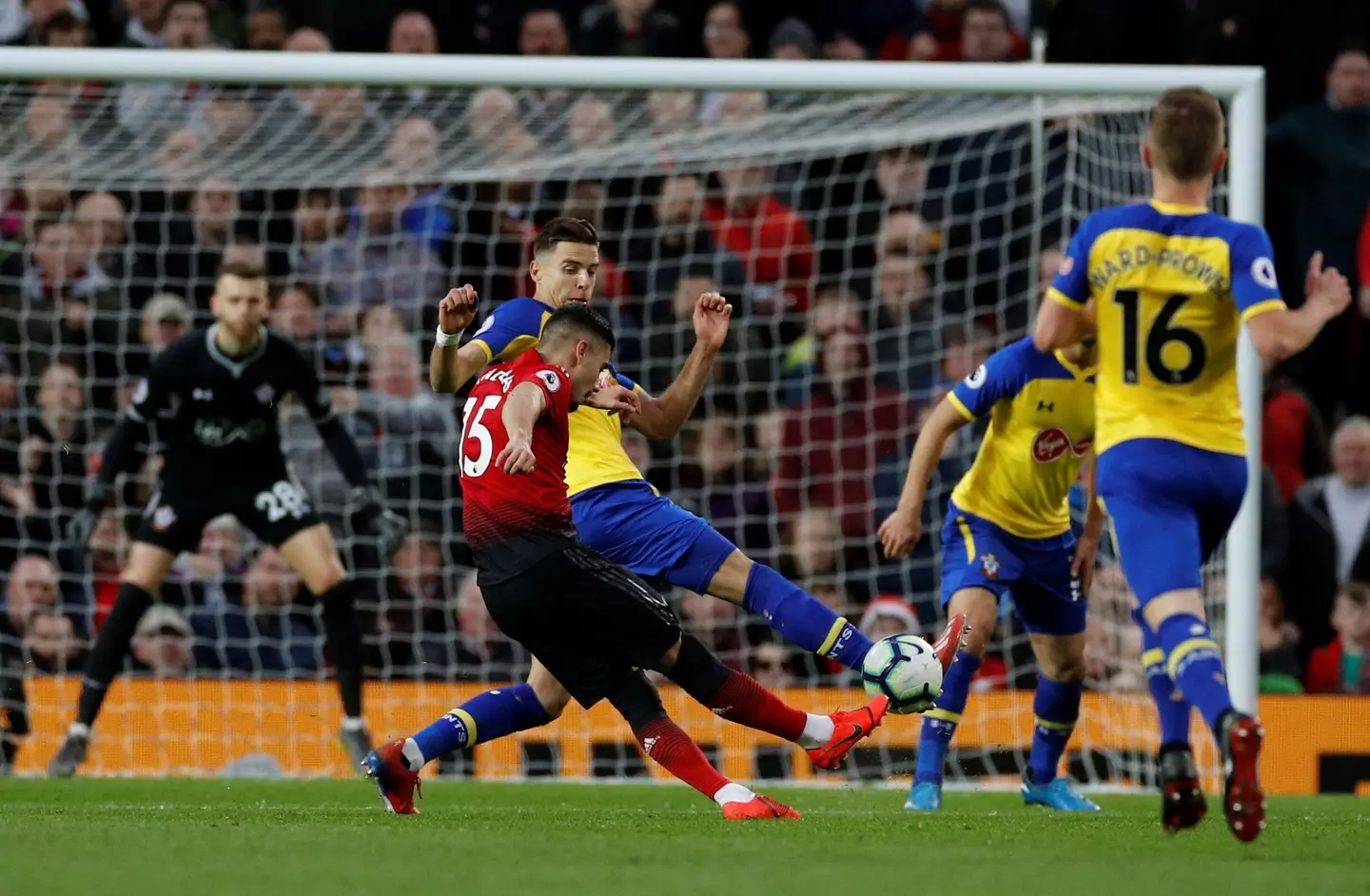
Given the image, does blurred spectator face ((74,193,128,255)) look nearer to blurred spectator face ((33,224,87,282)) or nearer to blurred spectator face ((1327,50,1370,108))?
blurred spectator face ((33,224,87,282))

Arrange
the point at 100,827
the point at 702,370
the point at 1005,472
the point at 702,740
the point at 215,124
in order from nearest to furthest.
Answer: the point at 100,827, the point at 702,370, the point at 1005,472, the point at 702,740, the point at 215,124

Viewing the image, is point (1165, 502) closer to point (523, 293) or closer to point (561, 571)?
point (561, 571)

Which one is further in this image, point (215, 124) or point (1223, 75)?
point (215, 124)

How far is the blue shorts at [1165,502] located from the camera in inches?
203

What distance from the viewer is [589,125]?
424 inches

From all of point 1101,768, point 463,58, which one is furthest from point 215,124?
point 1101,768

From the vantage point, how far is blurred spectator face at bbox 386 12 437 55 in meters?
11.9

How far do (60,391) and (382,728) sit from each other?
266cm

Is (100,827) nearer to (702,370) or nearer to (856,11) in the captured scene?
(702,370)

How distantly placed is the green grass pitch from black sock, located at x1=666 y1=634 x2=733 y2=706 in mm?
400

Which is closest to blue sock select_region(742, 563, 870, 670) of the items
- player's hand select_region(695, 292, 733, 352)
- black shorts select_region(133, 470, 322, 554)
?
player's hand select_region(695, 292, 733, 352)

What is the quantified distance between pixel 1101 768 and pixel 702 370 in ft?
14.3

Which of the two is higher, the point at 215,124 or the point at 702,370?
the point at 215,124

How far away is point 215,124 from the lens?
10938 mm
